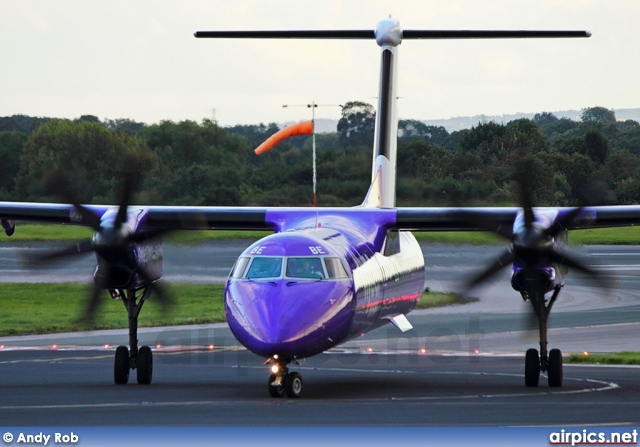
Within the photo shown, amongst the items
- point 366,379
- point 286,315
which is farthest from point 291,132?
point 286,315

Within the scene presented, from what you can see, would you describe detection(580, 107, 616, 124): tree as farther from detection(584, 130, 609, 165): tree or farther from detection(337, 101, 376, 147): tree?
detection(337, 101, 376, 147): tree

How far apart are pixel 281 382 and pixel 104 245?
15.0 ft

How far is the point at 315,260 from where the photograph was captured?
1934cm

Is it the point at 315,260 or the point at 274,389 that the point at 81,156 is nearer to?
the point at 315,260

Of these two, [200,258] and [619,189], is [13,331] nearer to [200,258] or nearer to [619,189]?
[200,258]

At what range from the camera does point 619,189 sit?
155 ft

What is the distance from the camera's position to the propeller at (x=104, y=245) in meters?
21.5

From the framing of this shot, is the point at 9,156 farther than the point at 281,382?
→ Yes

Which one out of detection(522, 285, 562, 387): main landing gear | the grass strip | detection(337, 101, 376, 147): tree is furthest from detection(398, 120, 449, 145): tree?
detection(522, 285, 562, 387): main landing gear

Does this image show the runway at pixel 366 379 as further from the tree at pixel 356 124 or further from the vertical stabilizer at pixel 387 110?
the tree at pixel 356 124

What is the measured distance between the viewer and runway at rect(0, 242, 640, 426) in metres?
16.5

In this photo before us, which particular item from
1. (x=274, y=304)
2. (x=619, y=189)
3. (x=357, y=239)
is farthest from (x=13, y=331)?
(x=619, y=189)

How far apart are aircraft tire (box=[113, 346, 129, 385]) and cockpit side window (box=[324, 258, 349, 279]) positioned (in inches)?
191

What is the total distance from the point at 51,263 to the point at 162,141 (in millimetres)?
30061
